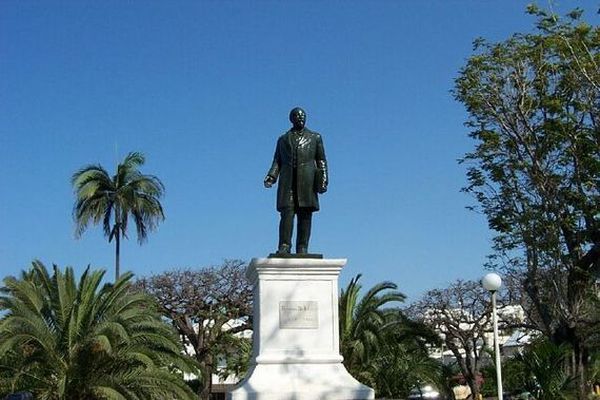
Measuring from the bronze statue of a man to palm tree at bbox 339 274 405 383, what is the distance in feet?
54.1

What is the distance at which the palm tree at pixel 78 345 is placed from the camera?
1867cm

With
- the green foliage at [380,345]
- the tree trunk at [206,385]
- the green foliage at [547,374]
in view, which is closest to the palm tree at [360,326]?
the green foliage at [380,345]

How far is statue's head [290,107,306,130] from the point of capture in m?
12.0

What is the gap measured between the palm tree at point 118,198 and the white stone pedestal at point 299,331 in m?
25.8

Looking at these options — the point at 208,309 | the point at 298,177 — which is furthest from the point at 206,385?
the point at 298,177

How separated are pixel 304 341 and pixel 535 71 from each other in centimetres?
1388

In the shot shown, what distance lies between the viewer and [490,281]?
13.2 metres

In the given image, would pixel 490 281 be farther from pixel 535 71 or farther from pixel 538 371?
pixel 535 71

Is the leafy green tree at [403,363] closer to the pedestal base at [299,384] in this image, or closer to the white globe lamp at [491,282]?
the white globe lamp at [491,282]

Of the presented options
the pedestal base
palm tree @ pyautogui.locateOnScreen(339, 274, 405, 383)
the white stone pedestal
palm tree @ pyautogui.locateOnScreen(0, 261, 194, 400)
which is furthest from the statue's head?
palm tree @ pyautogui.locateOnScreen(339, 274, 405, 383)

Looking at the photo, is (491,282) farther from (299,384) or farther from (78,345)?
(78,345)

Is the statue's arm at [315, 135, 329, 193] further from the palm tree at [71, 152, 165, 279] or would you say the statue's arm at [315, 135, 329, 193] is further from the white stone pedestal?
the palm tree at [71, 152, 165, 279]

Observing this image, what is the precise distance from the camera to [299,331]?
35.9 ft

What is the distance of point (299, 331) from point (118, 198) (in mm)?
27322
